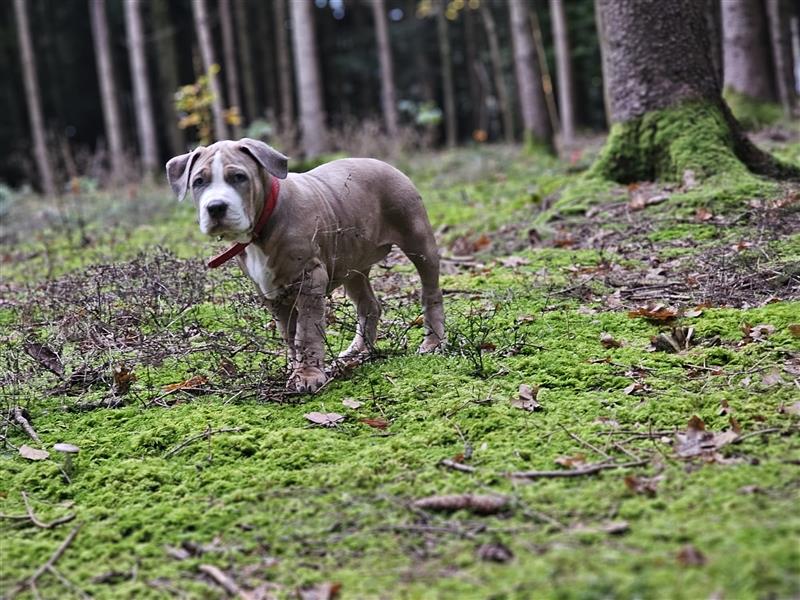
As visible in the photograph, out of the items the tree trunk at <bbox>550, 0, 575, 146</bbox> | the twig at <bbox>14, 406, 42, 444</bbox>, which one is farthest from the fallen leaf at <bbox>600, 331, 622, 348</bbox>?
the tree trunk at <bbox>550, 0, 575, 146</bbox>

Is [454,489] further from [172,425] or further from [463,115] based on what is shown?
[463,115]

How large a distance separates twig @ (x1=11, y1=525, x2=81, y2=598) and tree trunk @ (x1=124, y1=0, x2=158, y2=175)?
16.8 meters

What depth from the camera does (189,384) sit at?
15.5 feet

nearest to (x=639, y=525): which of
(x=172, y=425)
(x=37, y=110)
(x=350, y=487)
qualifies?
(x=350, y=487)

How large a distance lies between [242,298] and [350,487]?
98.7 inches

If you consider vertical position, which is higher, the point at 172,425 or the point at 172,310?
the point at 172,310

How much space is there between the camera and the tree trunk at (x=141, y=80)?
65.1 feet

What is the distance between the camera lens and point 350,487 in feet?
11.0

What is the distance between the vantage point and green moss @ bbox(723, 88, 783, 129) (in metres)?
13.3

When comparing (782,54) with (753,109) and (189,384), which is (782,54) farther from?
(189,384)

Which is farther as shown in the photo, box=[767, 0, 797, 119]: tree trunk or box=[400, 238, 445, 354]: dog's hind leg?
box=[767, 0, 797, 119]: tree trunk

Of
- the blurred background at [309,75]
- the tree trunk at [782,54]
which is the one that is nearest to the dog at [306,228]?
the blurred background at [309,75]

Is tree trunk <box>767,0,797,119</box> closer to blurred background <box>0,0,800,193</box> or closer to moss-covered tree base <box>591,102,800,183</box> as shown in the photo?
blurred background <box>0,0,800,193</box>

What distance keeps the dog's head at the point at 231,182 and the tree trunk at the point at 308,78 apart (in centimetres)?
1085
